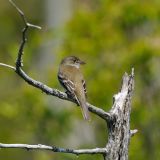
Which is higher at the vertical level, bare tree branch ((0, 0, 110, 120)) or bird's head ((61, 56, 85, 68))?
bird's head ((61, 56, 85, 68))

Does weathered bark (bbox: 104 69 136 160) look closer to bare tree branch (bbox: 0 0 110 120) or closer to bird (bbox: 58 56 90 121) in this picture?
bare tree branch (bbox: 0 0 110 120)

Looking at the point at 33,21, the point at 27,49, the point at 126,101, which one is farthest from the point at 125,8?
the point at 33,21

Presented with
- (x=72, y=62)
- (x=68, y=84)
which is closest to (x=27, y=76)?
(x=68, y=84)

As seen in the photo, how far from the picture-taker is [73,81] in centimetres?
1272

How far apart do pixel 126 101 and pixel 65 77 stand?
8.84 feet

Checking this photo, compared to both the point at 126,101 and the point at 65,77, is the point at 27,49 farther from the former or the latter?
the point at 126,101

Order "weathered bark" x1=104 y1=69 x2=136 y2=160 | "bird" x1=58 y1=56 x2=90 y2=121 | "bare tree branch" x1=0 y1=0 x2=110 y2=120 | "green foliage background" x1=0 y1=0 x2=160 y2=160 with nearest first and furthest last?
"bare tree branch" x1=0 y1=0 x2=110 y2=120, "weathered bark" x1=104 y1=69 x2=136 y2=160, "bird" x1=58 y1=56 x2=90 y2=121, "green foliage background" x1=0 y1=0 x2=160 y2=160

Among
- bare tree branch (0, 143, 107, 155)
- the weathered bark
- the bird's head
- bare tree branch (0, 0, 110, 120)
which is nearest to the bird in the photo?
the bird's head

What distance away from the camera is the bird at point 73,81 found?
11.7m

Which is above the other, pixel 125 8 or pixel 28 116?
pixel 125 8

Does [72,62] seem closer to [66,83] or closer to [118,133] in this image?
[66,83]

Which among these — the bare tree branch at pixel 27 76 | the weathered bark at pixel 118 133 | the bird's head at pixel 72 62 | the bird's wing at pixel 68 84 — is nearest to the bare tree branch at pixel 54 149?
the weathered bark at pixel 118 133

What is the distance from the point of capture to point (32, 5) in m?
29.6

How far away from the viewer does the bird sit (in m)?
11.7
